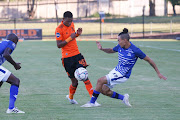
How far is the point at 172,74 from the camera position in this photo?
47.9 feet

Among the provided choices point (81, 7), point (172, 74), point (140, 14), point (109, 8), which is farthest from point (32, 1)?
point (172, 74)

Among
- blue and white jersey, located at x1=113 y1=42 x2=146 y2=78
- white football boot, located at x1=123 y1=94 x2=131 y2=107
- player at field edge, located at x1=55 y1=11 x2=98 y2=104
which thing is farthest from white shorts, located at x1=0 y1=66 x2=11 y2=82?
white football boot, located at x1=123 y1=94 x2=131 y2=107

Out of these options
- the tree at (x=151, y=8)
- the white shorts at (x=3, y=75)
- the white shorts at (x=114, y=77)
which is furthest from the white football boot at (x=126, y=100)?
the tree at (x=151, y=8)

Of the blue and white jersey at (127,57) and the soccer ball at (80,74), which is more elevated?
the blue and white jersey at (127,57)

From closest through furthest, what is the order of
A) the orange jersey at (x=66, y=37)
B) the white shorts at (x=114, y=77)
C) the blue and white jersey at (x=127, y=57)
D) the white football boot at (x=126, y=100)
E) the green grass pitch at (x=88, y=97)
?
1. the green grass pitch at (x=88, y=97)
2. the blue and white jersey at (x=127, y=57)
3. the white shorts at (x=114, y=77)
4. the white football boot at (x=126, y=100)
5. the orange jersey at (x=66, y=37)

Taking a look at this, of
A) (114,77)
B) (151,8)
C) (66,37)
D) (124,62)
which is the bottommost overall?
(114,77)

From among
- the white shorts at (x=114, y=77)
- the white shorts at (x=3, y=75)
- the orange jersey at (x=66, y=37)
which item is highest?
the orange jersey at (x=66, y=37)

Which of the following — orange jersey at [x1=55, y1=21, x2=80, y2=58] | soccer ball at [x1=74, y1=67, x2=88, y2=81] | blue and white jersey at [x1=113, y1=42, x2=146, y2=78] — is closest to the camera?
blue and white jersey at [x1=113, y1=42, x2=146, y2=78]

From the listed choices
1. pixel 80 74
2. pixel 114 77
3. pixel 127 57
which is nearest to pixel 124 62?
pixel 127 57

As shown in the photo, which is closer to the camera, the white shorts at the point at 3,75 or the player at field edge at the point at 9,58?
the player at field edge at the point at 9,58

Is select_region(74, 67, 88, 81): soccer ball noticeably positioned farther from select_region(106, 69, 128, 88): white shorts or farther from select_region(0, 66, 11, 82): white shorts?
select_region(0, 66, 11, 82): white shorts

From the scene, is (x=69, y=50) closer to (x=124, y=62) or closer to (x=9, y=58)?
(x=124, y=62)

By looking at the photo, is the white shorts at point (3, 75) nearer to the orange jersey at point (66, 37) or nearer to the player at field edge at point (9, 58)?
the player at field edge at point (9, 58)

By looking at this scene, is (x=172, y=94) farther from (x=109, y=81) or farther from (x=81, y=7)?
(x=81, y=7)
